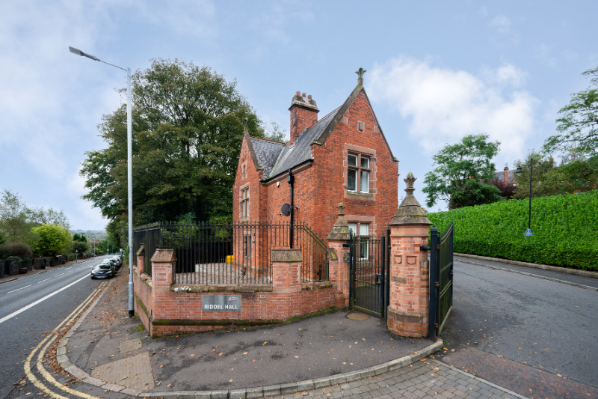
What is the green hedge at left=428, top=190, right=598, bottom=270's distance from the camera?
13.3 metres

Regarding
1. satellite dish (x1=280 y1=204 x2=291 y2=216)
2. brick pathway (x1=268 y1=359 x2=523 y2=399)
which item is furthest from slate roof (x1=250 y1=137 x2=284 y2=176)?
brick pathway (x1=268 y1=359 x2=523 y2=399)

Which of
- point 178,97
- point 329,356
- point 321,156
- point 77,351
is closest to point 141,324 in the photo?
point 77,351

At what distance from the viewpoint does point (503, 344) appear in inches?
218

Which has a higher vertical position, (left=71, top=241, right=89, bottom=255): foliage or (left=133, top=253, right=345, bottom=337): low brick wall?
(left=133, top=253, right=345, bottom=337): low brick wall

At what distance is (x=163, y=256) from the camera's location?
23.9 ft

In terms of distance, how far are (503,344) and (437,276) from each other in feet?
6.18

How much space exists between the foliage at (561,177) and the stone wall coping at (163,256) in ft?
78.5

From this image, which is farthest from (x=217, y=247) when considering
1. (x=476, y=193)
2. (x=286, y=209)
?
(x=476, y=193)

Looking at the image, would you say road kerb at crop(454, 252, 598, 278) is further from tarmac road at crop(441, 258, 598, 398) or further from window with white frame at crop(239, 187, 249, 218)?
window with white frame at crop(239, 187, 249, 218)

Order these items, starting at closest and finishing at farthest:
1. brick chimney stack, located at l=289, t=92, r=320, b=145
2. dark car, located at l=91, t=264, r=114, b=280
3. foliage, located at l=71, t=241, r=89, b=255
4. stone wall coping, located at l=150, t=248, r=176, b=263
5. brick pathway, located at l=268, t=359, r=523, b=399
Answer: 1. brick pathway, located at l=268, t=359, r=523, b=399
2. stone wall coping, located at l=150, t=248, r=176, b=263
3. brick chimney stack, located at l=289, t=92, r=320, b=145
4. dark car, located at l=91, t=264, r=114, b=280
5. foliage, located at l=71, t=241, r=89, b=255

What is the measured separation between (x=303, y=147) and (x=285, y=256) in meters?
7.14

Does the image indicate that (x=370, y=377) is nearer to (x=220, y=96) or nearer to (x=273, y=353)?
(x=273, y=353)

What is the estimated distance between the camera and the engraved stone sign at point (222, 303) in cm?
715

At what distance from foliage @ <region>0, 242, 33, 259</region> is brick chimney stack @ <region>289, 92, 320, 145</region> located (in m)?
36.0
